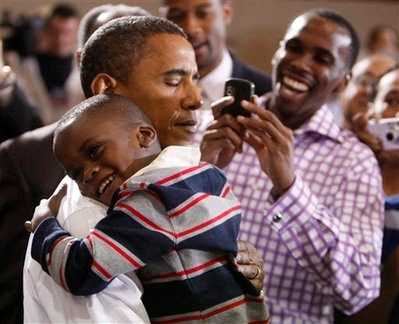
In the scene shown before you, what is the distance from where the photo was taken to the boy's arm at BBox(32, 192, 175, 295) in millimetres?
1075

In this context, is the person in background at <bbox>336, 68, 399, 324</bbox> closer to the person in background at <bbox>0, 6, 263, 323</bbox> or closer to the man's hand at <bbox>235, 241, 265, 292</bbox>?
the man's hand at <bbox>235, 241, 265, 292</bbox>

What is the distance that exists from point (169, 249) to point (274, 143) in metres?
0.59

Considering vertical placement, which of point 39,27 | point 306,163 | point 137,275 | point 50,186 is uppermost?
point 137,275

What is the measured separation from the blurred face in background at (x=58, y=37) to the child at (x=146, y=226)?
9.70ft

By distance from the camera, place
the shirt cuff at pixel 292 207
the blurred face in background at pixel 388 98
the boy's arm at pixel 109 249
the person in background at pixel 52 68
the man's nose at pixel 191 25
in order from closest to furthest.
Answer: the boy's arm at pixel 109 249, the shirt cuff at pixel 292 207, the blurred face in background at pixel 388 98, the man's nose at pixel 191 25, the person in background at pixel 52 68

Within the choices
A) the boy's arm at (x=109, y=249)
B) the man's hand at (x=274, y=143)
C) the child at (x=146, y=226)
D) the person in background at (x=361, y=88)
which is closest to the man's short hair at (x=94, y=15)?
the man's hand at (x=274, y=143)

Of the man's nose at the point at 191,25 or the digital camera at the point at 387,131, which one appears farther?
the man's nose at the point at 191,25

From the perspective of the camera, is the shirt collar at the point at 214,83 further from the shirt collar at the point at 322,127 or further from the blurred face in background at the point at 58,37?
the blurred face in background at the point at 58,37

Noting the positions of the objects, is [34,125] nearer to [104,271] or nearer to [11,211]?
[11,211]

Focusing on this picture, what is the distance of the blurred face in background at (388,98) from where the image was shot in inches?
85.4

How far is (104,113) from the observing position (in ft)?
3.72

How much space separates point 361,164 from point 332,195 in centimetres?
10

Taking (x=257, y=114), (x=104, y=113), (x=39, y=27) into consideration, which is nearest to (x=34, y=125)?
(x=257, y=114)

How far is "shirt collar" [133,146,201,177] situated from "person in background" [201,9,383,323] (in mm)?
454
